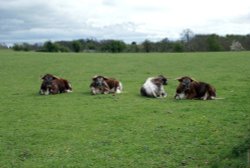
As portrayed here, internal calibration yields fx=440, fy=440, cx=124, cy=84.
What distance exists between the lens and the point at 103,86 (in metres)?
22.4

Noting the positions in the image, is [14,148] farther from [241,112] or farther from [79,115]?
[241,112]

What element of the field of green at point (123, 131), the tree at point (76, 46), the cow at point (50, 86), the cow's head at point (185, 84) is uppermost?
the tree at point (76, 46)

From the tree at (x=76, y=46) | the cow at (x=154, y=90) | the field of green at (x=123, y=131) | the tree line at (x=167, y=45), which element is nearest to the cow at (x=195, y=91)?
the field of green at (x=123, y=131)

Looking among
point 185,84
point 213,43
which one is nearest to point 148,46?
point 213,43

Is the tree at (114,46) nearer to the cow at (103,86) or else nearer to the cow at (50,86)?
the cow at (50,86)

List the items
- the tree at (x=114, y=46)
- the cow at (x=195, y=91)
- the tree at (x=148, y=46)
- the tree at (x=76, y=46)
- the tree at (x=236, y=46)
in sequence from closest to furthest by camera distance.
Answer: the cow at (x=195, y=91), the tree at (x=236, y=46), the tree at (x=114, y=46), the tree at (x=148, y=46), the tree at (x=76, y=46)

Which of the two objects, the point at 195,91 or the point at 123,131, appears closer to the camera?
the point at 123,131

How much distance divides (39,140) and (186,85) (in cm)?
898

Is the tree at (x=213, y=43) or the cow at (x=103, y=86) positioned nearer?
the cow at (x=103, y=86)

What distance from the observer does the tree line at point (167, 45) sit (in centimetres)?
8969

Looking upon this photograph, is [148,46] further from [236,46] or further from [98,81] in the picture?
[98,81]

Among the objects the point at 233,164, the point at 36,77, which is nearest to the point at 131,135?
the point at 233,164

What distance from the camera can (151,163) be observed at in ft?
33.6

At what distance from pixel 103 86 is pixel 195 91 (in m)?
5.03
